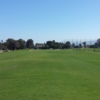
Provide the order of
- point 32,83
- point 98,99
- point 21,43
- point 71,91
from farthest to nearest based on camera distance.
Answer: point 21,43 < point 32,83 < point 71,91 < point 98,99

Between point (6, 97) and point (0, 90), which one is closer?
point (6, 97)

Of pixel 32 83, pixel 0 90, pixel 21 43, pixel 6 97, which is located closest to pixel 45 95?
pixel 6 97

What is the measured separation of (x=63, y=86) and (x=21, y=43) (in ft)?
560

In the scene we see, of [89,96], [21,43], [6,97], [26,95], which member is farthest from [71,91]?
[21,43]

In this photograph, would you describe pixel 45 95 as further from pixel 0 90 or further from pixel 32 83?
pixel 32 83

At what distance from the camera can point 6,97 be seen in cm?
1226

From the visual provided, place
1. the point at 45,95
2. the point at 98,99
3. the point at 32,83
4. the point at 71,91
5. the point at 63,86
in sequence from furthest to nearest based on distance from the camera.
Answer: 1. the point at 32,83
2. the point at 63,86
3. the point at 71,91
4. the point at 45,95
5. the point at 98,99

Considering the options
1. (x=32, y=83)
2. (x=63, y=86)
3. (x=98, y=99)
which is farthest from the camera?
(x=32, y=83)

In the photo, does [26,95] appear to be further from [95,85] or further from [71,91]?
[95,85]

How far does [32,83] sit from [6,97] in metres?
4.41

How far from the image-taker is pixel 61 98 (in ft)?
39.2

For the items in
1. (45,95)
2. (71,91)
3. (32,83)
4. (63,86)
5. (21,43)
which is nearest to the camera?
(45,95)

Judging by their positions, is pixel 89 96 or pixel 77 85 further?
pixel 77 85

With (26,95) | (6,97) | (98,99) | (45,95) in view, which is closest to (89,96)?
(98,99)
